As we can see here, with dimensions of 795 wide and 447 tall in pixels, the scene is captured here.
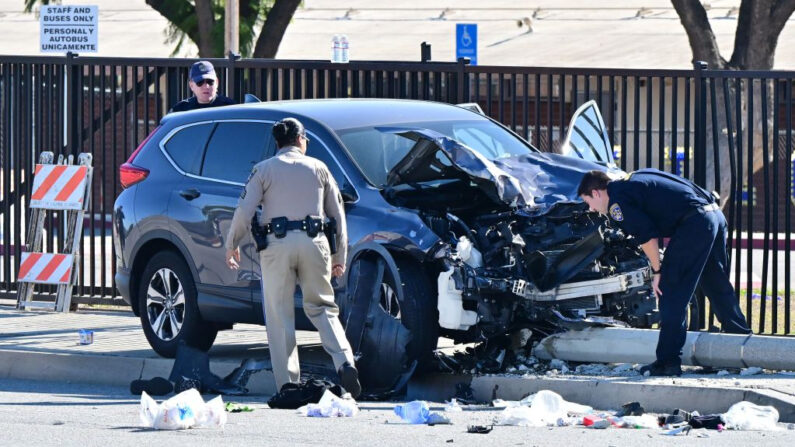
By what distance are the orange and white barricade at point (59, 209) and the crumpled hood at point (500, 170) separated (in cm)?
428

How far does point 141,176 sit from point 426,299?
2977 millimetres

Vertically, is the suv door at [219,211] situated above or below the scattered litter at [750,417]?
above

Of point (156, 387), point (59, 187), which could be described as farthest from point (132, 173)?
point (59, 187)

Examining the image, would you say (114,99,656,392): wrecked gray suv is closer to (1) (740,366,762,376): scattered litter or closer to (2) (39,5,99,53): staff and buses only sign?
(1) (740,366,762,376): scattered litter

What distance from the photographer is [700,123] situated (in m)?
11.9

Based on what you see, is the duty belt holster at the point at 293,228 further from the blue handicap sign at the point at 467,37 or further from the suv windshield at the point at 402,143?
the blue handicap sign at the point at 467,37

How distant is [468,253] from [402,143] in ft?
4.24

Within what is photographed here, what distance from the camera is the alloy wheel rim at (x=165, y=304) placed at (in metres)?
10.9

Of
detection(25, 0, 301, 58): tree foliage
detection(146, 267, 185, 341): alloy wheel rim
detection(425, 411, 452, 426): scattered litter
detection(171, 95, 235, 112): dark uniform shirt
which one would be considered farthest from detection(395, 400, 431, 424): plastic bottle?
detection(25, 0, 301, 58): tree foliage

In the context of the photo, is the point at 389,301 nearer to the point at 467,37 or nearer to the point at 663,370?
the point at 663,370

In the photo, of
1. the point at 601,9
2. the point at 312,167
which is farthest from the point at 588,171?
the point at 601,9

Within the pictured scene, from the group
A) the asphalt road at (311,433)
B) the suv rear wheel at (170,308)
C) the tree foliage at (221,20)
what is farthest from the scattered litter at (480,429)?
the tree foliage at (221,20)

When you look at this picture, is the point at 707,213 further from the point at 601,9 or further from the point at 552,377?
the point at 601,9

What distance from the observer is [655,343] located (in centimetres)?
961
